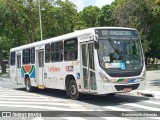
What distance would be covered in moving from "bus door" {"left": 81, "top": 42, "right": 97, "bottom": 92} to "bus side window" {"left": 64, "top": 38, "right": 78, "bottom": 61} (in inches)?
26.4

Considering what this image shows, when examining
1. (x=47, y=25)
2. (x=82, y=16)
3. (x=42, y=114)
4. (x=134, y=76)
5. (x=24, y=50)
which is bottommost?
(x=42, y=114)

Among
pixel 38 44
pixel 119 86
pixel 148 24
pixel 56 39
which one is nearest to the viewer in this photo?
pixel 119 86

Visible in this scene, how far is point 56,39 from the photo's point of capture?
59.1 ft

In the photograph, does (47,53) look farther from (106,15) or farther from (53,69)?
(106,15)

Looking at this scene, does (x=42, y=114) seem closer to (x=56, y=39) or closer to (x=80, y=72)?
(x=80, y=72)

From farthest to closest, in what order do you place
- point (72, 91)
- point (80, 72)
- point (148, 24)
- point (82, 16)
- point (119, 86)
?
point (82, 16) → point (148, 24) → point (72, 91) → point (80, 72) → point (119, 86)

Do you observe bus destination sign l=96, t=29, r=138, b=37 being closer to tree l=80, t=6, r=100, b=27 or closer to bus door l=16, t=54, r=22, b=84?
bus door l=16, t=54, r=22, b=84

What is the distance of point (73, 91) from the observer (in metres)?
16.3

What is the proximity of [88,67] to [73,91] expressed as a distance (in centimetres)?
197

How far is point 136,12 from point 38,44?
94.0ft

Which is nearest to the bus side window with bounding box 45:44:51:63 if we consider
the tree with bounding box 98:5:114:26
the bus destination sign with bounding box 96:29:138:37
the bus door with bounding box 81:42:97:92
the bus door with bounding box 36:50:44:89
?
the bus door with bounding box 36:50:44:89

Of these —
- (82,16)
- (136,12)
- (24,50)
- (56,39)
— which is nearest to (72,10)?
(136,12)

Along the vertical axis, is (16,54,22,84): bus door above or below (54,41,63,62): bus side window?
below

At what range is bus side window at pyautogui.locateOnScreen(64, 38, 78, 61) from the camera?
1598 centimetres
